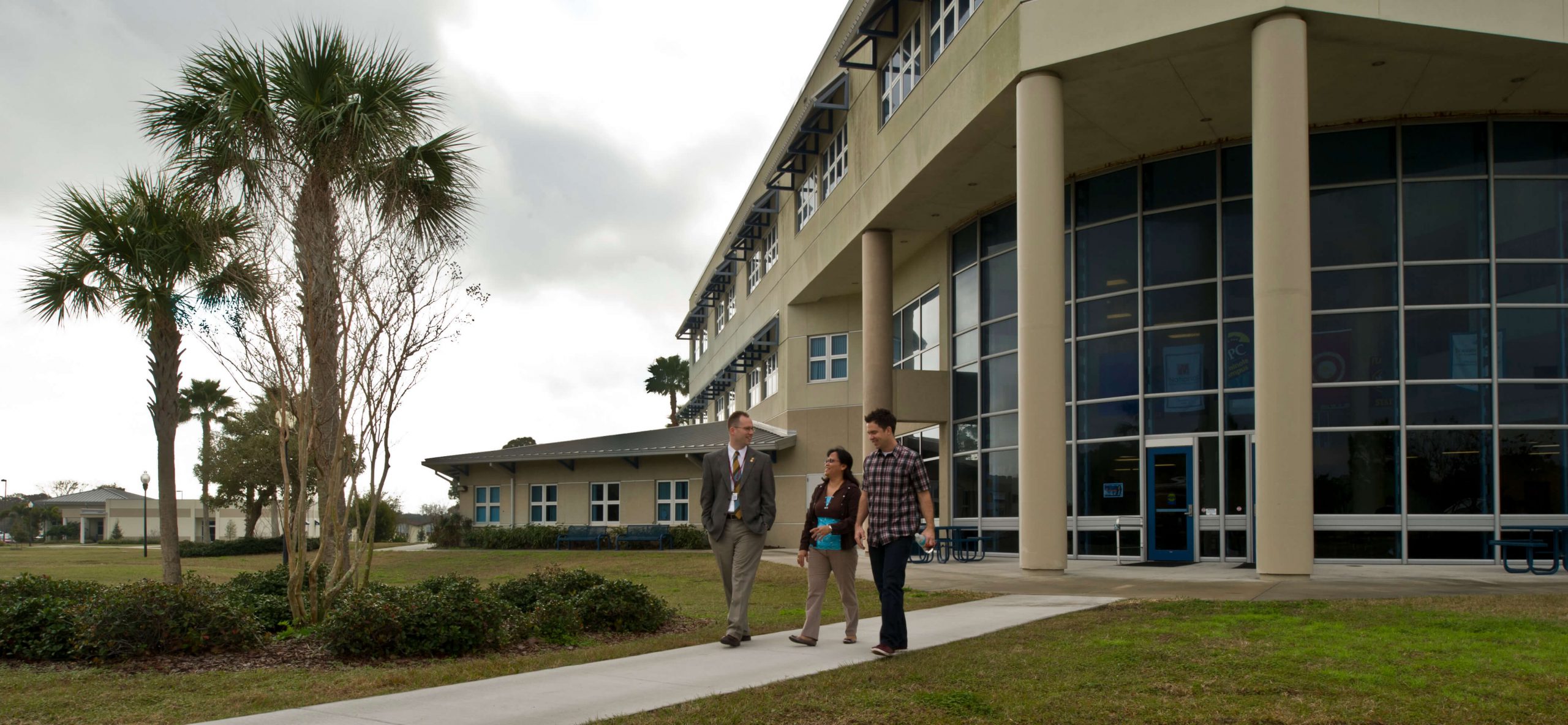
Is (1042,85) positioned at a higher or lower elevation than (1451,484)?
higher

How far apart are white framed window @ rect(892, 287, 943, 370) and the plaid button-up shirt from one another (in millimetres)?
18652

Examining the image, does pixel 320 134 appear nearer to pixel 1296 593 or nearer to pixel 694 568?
pixel 1296 593

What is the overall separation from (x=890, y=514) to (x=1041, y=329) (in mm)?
9644

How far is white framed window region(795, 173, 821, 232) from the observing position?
32.4 metres

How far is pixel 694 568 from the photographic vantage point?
2331 centimetres

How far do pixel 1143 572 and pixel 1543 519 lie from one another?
6461mm

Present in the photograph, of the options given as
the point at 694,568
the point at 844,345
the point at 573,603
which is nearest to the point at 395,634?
the point at 573,603

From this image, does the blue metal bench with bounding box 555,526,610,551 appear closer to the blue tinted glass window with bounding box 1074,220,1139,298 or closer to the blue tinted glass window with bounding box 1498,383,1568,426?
the blue tinted glass window with bounding box 1074,220,1139,298

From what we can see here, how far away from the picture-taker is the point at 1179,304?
2053 cm

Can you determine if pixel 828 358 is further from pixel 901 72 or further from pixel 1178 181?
pixel 1178 181

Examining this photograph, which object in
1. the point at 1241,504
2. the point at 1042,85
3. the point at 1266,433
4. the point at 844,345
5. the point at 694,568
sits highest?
the point at 1042,85

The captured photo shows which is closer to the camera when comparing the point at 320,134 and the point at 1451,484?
the point at 320,134

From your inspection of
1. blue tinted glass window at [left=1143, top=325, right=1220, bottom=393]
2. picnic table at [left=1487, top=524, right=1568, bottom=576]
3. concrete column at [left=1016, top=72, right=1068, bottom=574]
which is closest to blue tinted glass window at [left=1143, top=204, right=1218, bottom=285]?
blue tinted glass window at [left=1143, top=325, right=1220, bottom=393]

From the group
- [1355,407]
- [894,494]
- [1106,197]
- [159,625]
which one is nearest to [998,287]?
[1106,197]
